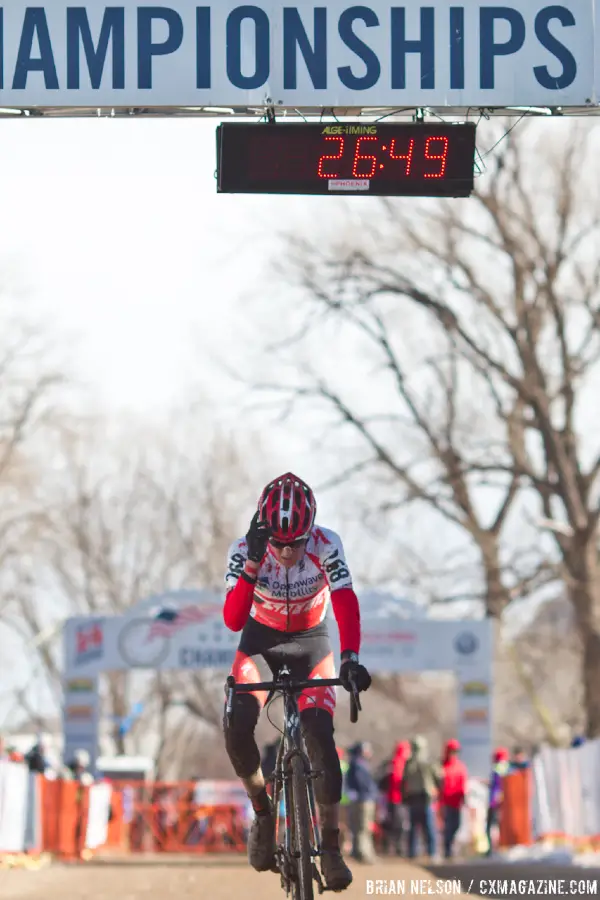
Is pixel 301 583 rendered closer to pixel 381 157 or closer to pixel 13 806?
pixel 381 157

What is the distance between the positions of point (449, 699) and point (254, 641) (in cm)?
7869

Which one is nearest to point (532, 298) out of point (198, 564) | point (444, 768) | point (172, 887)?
point (444, 768)

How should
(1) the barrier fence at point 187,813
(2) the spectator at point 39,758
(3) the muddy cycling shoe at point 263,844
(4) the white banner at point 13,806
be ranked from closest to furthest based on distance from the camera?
(3) the muddy cycling shoe at point 263,844 < (4) the white banner at point 13,806 < (1) the barrier fence at point 187,813 < (2) the spectator at point 39,758

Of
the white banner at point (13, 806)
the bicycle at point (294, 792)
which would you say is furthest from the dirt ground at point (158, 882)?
the bicycle at point (294, 792)

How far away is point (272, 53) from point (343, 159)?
3.88 feet

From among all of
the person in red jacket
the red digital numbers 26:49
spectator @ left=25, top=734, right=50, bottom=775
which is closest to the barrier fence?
spectator @ left=25, top=734, right=50, bottom=775

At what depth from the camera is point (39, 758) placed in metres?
24.9

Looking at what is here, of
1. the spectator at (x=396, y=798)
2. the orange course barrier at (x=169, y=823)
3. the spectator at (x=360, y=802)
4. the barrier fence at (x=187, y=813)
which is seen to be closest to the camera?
the barrier fence at (x=187, y=813)

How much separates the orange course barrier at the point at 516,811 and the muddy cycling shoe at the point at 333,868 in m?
14.4

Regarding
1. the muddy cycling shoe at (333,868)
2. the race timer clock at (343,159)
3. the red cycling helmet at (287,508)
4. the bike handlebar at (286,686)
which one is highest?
the race timer clock at (343,159)

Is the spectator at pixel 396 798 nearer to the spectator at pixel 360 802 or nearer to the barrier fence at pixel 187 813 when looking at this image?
the spectator at pixel 360 802

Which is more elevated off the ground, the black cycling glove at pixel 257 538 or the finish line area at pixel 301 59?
the finish line area at pixel 301 59

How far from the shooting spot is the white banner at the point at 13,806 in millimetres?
20734

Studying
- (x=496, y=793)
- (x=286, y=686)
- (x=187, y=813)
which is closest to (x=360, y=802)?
(x=496, y=793)
